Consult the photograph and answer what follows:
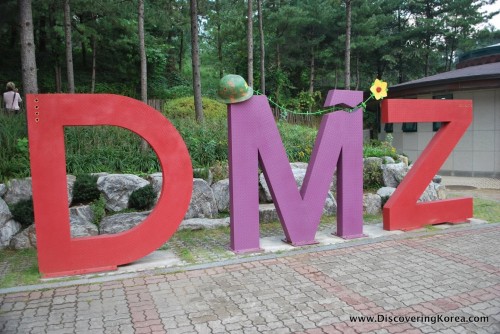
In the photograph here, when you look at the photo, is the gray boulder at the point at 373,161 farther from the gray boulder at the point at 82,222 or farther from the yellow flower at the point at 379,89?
the gray boulder at the point at 82,222

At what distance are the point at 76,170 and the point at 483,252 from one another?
7.01m

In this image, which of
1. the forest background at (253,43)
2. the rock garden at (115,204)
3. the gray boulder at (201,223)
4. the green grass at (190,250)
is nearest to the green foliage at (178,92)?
the forest background at (253,43)

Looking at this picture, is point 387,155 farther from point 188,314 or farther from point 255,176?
point 188,314

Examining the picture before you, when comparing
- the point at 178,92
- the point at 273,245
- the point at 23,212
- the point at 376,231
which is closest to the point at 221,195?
the point at 273,245

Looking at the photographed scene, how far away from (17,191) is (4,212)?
0.49m

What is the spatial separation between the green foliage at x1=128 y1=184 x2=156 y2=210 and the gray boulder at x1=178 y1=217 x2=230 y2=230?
0.71m

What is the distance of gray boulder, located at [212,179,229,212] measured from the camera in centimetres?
818

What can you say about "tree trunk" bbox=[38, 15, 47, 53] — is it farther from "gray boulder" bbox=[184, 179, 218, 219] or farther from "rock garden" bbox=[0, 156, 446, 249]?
"gray boulder" bbox=[184, 179, 218, 219]

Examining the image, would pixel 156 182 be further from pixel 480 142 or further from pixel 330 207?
pixel 480 142

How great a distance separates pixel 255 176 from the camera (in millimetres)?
6012

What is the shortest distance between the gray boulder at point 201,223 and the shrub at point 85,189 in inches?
63.8

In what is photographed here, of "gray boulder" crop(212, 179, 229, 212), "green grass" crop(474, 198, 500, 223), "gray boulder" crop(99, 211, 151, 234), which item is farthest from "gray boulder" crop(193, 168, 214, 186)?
"green grass" crop(474, 198, 500, 223)

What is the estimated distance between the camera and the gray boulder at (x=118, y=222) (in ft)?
22.8

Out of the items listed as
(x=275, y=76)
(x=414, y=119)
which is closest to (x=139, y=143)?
(x=414, y=119)
